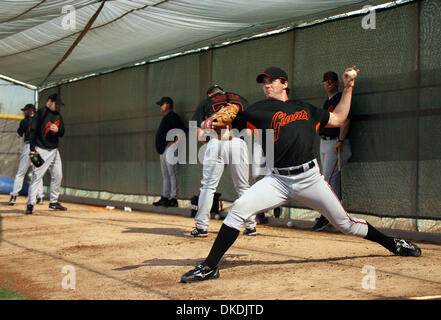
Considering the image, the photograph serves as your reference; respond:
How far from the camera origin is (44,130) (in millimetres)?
9969

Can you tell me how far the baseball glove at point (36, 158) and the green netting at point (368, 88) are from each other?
295cm

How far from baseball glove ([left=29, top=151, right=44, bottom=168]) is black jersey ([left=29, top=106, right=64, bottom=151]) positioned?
10 centimetres

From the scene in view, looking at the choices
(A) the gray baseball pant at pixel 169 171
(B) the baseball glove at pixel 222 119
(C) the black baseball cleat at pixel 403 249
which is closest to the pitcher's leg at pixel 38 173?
(A) the gray baseball pant at pixel 169 171

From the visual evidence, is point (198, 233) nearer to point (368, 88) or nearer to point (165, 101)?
point (368, 88)

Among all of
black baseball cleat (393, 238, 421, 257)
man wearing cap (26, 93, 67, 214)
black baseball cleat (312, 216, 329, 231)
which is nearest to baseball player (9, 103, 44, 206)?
man wearing cap (26, 93, 67, 214)

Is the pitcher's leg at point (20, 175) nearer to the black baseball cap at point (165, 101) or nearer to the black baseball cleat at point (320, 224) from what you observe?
the black baseball cap at point (165, 101)

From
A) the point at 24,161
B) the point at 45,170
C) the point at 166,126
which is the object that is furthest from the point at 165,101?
the point at 24,161

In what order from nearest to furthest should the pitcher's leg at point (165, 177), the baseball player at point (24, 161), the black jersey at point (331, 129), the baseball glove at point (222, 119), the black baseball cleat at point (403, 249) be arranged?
the baseball glove at point (222, 119) < the black baseball cleat at point (403, 249) < the black jersey at point (331, 129) < the pitcher's leg at point (165, 177) < the baseball player at point (24, 161)

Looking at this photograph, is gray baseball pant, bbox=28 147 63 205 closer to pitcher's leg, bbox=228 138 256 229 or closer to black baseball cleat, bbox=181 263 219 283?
pitcher's leg, bbox=228 138 256 229

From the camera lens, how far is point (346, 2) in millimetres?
7527

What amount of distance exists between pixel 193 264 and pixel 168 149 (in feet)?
20.4

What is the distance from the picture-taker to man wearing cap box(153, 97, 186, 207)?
1101 cm

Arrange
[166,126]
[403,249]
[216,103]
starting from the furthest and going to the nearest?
[166,126]
[216,103]
[403,249]

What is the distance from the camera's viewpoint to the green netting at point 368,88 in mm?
6965
